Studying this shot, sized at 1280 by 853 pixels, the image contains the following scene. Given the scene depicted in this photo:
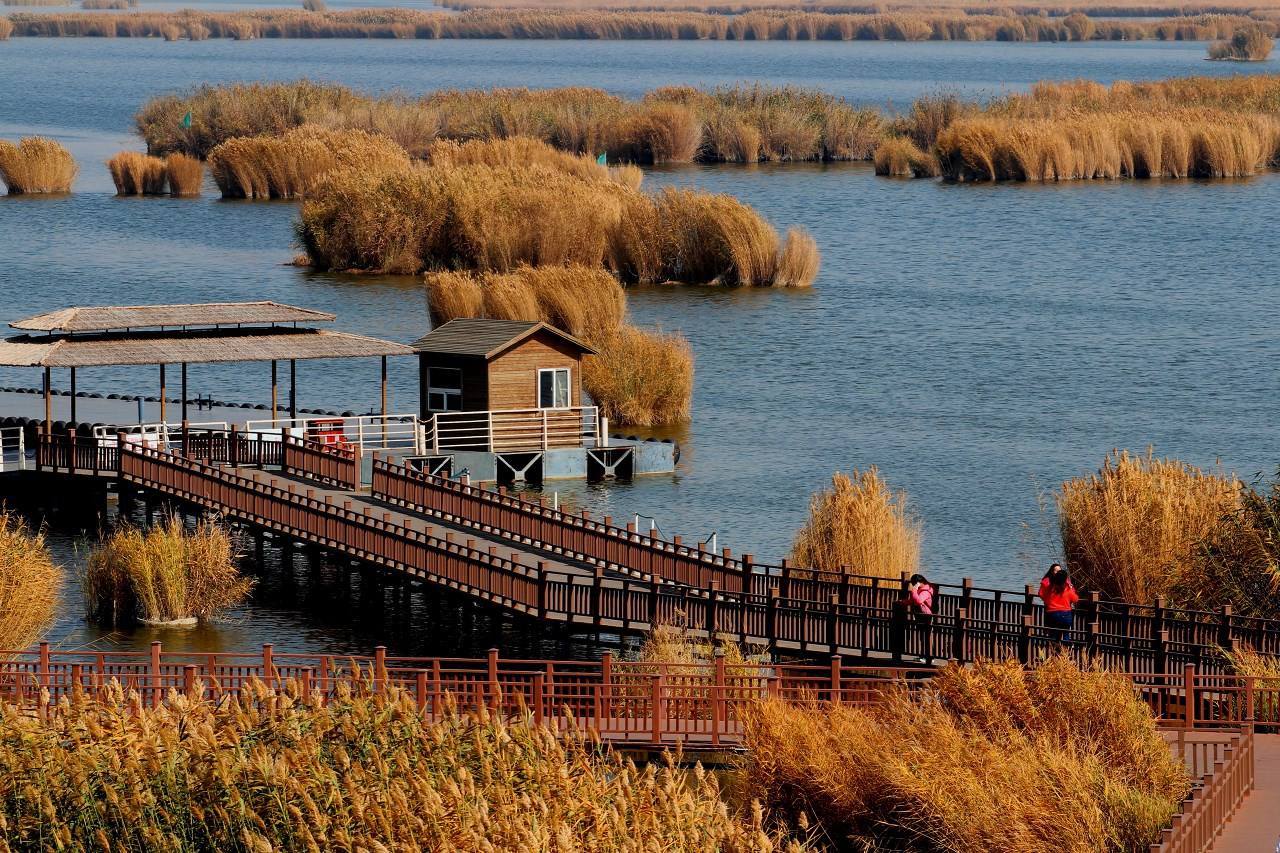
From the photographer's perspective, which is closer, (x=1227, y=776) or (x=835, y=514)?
(x=1227, y=776)

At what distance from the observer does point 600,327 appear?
2249 inches

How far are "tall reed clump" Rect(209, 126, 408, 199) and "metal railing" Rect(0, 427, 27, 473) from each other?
54.2m

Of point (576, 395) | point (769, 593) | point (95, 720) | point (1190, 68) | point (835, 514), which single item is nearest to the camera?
point (95, 720)

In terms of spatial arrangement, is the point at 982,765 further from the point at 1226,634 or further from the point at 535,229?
the point at 535,229

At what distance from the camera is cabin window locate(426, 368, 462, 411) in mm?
46719

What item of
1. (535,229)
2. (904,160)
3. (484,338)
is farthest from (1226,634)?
(904,160)

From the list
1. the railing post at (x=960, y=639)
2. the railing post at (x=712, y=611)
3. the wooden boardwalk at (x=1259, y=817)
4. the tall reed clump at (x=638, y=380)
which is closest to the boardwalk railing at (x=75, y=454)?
the tall reed clump at (x=638, y=380)

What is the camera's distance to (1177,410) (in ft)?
178

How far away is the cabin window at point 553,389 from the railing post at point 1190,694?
23014 millimetres

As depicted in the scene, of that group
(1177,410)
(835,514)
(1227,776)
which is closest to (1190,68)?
(1177,410)

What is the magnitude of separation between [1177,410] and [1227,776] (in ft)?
109

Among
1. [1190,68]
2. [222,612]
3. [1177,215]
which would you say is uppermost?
[1190,68]

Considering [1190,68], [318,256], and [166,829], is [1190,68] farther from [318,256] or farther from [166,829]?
[166,829]

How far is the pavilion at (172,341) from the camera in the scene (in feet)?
141
